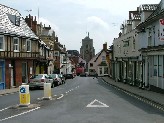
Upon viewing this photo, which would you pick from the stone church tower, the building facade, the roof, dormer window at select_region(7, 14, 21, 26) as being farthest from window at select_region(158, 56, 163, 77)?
the stone church tower

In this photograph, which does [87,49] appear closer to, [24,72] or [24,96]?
[24,72]

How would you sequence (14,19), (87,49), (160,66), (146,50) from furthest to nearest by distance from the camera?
(87,49) → (14,19) → (146,50) → (160,66)

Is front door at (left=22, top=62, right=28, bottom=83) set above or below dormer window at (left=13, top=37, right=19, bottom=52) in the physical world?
below

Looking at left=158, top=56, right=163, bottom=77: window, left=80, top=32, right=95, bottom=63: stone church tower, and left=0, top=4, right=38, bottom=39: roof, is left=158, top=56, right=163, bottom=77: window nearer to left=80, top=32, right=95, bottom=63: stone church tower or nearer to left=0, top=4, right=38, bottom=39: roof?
left=0, top=4, right=38, bottom=39: roof

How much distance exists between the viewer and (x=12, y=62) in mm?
39562

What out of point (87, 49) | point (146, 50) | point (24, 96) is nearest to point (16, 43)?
point (146, 50)

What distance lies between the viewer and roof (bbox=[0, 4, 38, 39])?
37781mm

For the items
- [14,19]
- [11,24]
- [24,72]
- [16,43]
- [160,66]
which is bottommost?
[24,72]

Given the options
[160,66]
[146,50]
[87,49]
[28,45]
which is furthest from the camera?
[87,49]

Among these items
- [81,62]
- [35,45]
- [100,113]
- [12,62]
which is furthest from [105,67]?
[100,113]

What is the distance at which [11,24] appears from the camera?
39938 mm

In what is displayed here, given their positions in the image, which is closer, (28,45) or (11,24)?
(11,24)

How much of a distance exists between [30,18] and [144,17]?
2346cm

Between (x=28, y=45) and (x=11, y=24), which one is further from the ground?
(x=11, y=24)
